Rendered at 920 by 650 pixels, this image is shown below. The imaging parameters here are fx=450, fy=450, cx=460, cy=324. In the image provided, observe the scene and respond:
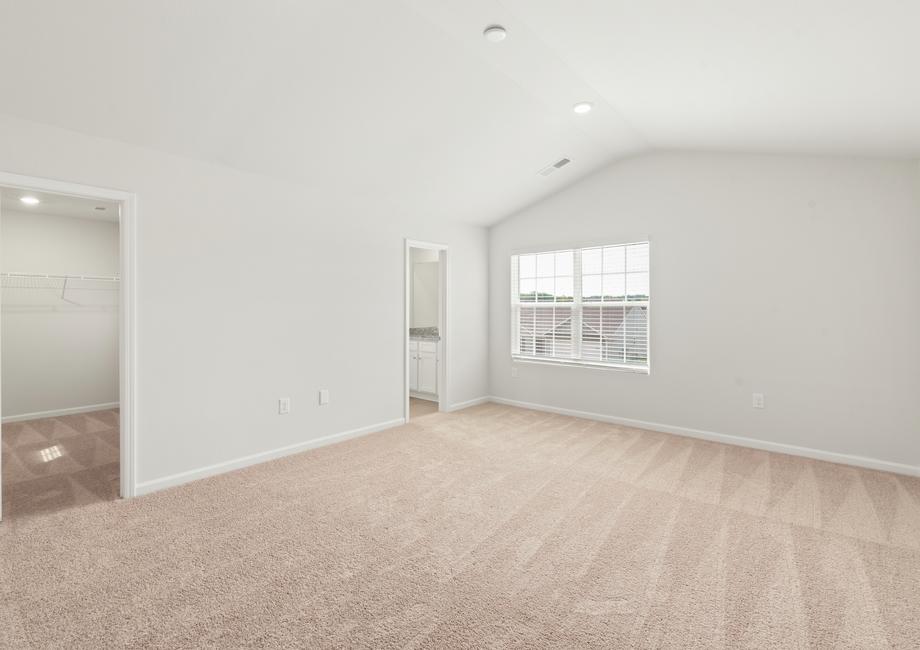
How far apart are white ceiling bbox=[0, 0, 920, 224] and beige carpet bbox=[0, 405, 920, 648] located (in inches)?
96.0

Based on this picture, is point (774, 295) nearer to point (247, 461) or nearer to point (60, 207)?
point (247, 461)

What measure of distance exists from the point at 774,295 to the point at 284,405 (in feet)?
14.3

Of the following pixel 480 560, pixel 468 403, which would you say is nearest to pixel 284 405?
pixel 480 560

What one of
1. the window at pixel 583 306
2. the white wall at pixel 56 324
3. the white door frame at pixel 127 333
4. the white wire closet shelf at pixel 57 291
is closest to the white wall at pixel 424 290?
the window at pixel 583 306

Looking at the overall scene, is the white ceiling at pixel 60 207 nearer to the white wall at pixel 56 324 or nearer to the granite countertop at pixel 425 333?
the white wall at pixel 56 324

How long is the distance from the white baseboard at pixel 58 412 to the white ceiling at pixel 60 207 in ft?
7.48

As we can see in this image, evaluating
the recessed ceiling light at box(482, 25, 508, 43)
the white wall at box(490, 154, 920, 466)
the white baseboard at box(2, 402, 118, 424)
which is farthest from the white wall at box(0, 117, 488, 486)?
the white baseboard at box(2, 402, 118, 424)

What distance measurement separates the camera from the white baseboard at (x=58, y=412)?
4.96 meters

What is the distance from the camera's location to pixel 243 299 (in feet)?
11.6

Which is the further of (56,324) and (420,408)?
(420,408)

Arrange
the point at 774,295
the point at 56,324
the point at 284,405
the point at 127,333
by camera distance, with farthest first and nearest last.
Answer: the point at 56,324
the point at 774,295
the point at 284,405
the point at 127,333

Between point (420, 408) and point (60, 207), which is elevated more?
point (60, 207)

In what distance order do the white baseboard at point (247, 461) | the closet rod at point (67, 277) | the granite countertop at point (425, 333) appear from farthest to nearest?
the granite countertop at point (425, 333) < the closet rod at point (67, 277) < the white baseboard at point (247, 461)

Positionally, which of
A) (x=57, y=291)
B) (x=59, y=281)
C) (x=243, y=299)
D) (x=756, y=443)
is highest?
(x=59, y=281)
